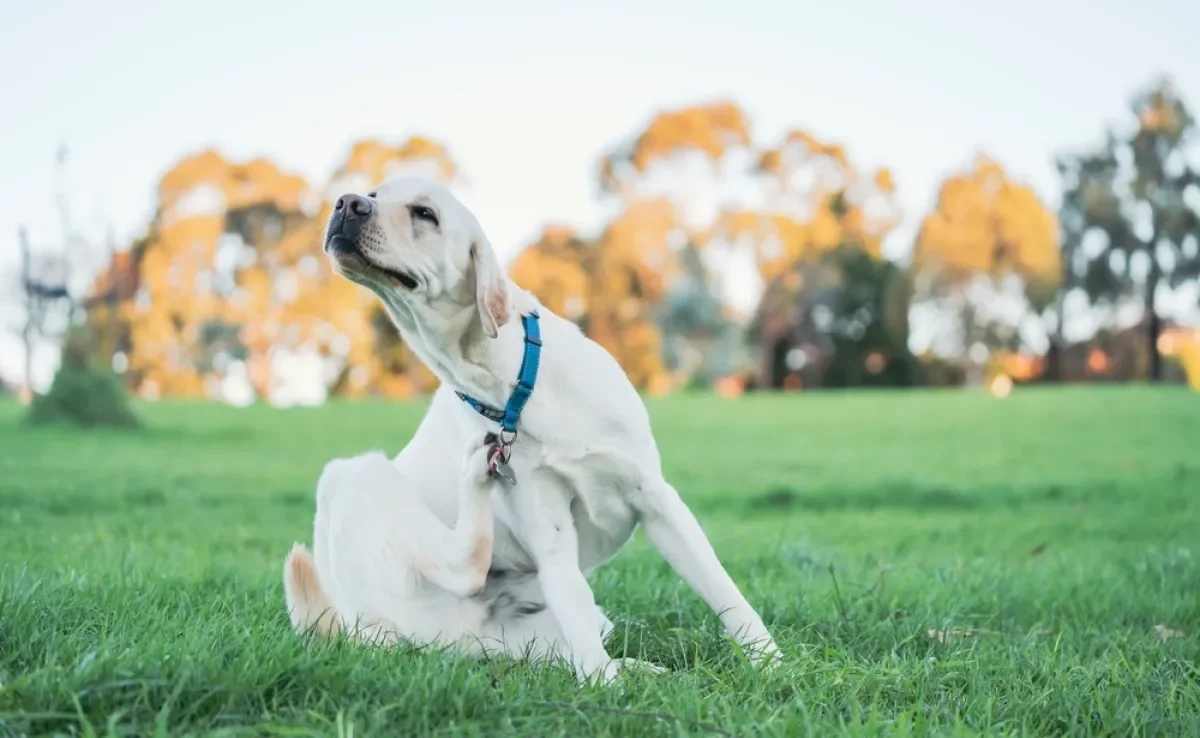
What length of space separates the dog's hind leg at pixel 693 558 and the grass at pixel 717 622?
131mm

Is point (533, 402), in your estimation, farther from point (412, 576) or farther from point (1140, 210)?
point (1140, 210)

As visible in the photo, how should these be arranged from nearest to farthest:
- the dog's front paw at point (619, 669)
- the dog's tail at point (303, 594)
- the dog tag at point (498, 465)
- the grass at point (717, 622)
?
1. the grass at point (717, 622)
2. the dog's front paw at point (619, 669)
3. the dog tag at point (498, 465)
4. the dog's tail at point (303, 594)

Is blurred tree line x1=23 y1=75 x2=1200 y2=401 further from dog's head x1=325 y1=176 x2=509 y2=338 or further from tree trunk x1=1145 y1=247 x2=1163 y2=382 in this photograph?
Result: dog's head x1=325 y1=176 x2=509 y2=338

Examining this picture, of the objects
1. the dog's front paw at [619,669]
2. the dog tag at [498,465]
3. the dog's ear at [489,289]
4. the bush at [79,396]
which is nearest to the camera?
the dog's front paw at [619,669]

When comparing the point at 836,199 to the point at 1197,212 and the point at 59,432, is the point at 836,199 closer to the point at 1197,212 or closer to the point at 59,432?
the point at 1197,212

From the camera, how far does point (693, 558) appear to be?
10.6 ft

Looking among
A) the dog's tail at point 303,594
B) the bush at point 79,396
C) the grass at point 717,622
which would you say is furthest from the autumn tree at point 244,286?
the dog's tail at point 303,594

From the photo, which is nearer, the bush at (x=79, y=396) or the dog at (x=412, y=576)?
the dog at (x=412, y=576)

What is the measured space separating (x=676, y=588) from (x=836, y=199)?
31470mm

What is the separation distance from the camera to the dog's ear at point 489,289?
2992 mm

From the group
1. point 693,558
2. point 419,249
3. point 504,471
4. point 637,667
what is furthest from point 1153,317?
point 419,249

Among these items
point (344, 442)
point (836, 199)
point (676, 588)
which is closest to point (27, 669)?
point (676, 588)

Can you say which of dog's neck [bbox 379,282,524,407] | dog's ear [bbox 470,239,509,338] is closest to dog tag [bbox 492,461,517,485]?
dog's neck [bbox 379,282,524,407]

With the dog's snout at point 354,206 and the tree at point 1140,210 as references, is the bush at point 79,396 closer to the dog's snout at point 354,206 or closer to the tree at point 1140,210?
the dog's snout at point 354,206
